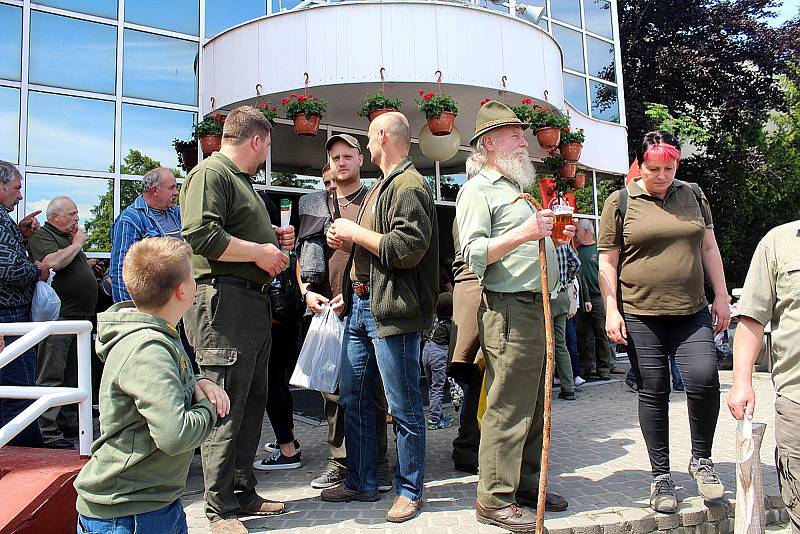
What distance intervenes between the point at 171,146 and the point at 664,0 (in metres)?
17.8

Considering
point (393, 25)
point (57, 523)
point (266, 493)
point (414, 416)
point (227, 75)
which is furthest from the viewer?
point (227, 75)

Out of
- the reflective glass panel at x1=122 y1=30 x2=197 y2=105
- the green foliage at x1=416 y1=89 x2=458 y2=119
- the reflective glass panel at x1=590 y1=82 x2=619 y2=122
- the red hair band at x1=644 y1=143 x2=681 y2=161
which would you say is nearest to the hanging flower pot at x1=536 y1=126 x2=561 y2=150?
the green foliage at x1=416 y1=89 x2=458 y2=119

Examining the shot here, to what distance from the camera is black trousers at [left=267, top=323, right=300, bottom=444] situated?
4.61 m

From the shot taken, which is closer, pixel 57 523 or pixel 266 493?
pixel 57 523

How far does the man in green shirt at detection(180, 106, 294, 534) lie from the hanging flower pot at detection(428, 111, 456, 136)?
13.9ft

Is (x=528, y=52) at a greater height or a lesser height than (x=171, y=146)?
greater

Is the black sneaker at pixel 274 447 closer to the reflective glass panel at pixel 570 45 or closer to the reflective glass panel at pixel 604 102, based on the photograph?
the reflective glass panel at pixel 570 45

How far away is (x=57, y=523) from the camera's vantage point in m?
2.78

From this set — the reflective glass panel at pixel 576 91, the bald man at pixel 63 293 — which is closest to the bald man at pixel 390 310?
the bald man at pixel 63 293

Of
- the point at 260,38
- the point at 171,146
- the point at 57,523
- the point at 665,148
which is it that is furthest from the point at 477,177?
the point at 171,146

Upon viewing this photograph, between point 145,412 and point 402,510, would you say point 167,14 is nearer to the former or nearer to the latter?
point 402,510

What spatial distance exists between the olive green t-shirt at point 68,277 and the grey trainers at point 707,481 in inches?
196

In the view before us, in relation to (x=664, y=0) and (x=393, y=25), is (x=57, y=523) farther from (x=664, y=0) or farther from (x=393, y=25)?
(x=664, y=0)

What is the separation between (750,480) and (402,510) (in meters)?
1.75
